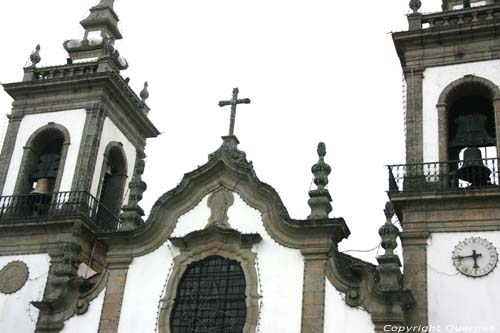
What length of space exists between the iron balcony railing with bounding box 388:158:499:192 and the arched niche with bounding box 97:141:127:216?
8209mm

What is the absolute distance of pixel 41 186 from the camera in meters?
22.8

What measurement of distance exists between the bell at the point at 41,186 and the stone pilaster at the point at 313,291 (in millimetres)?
7915

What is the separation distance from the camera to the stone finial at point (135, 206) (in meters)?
20.2

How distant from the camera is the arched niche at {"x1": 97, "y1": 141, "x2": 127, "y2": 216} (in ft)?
78.3

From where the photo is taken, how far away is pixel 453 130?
20438 millimetres

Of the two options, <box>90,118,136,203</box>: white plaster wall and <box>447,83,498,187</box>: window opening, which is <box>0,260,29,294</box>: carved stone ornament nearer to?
<box>90,118,136,203</box>: white plaster wall

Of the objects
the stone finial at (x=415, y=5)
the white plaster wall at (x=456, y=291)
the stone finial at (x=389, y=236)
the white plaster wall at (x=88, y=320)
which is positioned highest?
the stone finial at (x=415, y=5)

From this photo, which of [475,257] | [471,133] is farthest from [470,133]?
[475,257]

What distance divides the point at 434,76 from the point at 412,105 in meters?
0.96

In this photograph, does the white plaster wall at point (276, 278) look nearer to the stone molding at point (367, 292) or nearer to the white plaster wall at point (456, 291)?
the stone molding at point (367, 292)

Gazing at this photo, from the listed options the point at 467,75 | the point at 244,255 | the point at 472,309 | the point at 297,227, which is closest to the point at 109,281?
the point at 244,255

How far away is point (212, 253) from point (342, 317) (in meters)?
3.32

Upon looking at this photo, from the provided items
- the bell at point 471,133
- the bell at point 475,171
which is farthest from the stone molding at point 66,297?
the bell at point 471,133

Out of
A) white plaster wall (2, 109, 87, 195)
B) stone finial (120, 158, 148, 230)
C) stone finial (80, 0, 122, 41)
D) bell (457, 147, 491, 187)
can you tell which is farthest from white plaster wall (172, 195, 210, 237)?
stone finial (80, 0, 122, 41)
